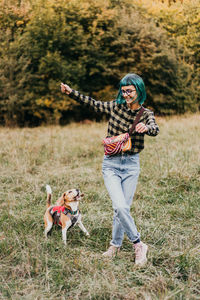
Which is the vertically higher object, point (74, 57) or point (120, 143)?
point (74, 57)

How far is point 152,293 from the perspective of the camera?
2496 mm

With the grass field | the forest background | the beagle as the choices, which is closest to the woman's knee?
the grass field

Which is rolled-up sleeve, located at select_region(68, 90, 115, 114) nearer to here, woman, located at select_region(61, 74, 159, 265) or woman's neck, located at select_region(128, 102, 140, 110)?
woman, located at select_region(61, 74, 159, 265)

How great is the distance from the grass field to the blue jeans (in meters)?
0.35

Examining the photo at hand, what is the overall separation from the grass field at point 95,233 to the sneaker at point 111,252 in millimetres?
78

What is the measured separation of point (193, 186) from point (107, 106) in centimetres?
257

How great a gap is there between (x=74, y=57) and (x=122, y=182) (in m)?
11.6

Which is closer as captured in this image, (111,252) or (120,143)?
(120,143)

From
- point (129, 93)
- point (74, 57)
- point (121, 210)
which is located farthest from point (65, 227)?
point (74, 57)

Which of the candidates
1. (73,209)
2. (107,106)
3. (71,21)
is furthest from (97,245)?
(71,21)

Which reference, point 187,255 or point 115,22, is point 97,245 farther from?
point 115,22

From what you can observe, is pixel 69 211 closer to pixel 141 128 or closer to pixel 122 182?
pixel 122 182

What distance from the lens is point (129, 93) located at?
2906 mm

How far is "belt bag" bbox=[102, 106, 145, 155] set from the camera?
2.90 m
